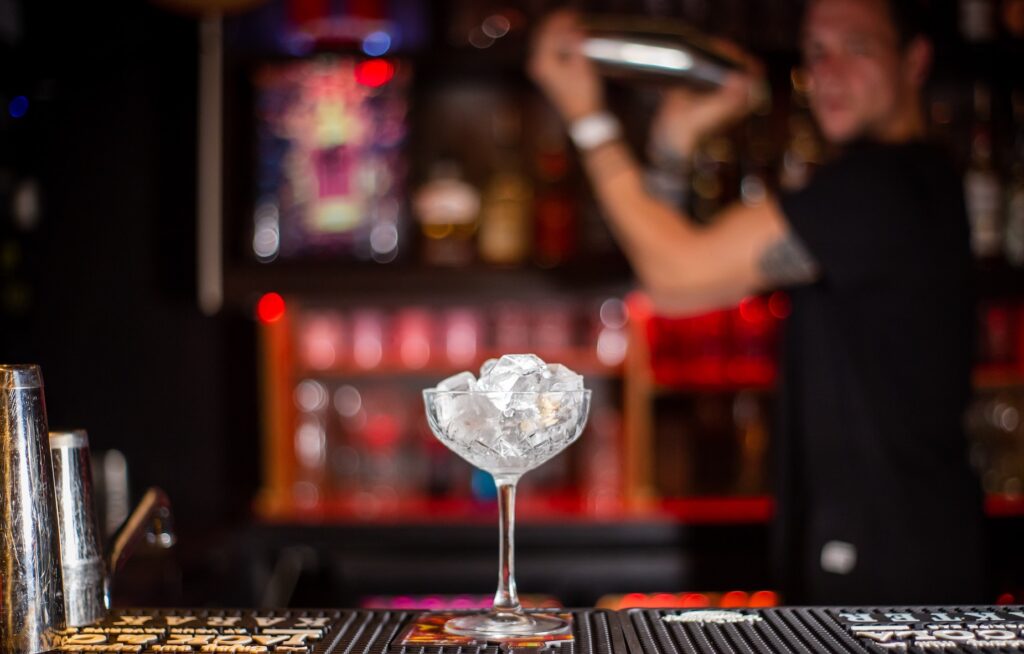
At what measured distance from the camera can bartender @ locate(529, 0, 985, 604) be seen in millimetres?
1902

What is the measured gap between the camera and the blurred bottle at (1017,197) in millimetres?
2945

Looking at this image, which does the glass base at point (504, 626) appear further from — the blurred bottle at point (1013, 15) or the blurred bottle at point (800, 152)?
the blurred bottle at point (1013, 15)

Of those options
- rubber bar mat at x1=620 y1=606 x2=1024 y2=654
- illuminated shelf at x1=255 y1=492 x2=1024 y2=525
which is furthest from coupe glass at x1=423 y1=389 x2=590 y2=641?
illuminated shelf at x1=255 y1=492 x2=1024 y2=525

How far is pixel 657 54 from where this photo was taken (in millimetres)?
2291

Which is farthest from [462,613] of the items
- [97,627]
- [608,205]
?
[608,205]

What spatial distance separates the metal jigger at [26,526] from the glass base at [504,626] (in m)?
0.36

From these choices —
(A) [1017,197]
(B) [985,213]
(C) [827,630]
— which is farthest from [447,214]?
(C) [827,630]

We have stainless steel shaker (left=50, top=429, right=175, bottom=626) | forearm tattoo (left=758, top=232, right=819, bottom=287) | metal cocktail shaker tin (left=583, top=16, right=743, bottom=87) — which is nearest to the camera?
stainless steel shaker (left=50, top=429, right=175, bottom=626)

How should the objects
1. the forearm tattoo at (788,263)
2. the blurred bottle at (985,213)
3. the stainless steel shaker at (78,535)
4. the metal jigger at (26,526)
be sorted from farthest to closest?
1. the blurred bottle at (985,213)
2. the forearm tattoo at (788,263)
3. the stainless steel shaker at (78,535)
4. the metal jigger at (26,526)

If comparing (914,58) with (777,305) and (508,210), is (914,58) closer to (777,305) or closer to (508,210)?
(777,305)

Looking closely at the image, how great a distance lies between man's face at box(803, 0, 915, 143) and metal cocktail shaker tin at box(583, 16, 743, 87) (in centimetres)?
25

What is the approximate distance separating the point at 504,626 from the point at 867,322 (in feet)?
3.68

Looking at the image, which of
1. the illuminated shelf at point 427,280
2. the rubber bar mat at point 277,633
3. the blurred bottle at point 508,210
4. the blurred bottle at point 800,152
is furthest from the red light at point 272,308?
the rubber bar mat at point 277,633

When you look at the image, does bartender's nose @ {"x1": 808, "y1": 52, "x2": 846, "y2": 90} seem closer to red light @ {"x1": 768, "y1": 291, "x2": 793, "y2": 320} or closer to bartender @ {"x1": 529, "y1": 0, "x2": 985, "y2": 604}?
bartender @ {"x1": 529, "y1": 0, "x2": 985, "y2": 604}
